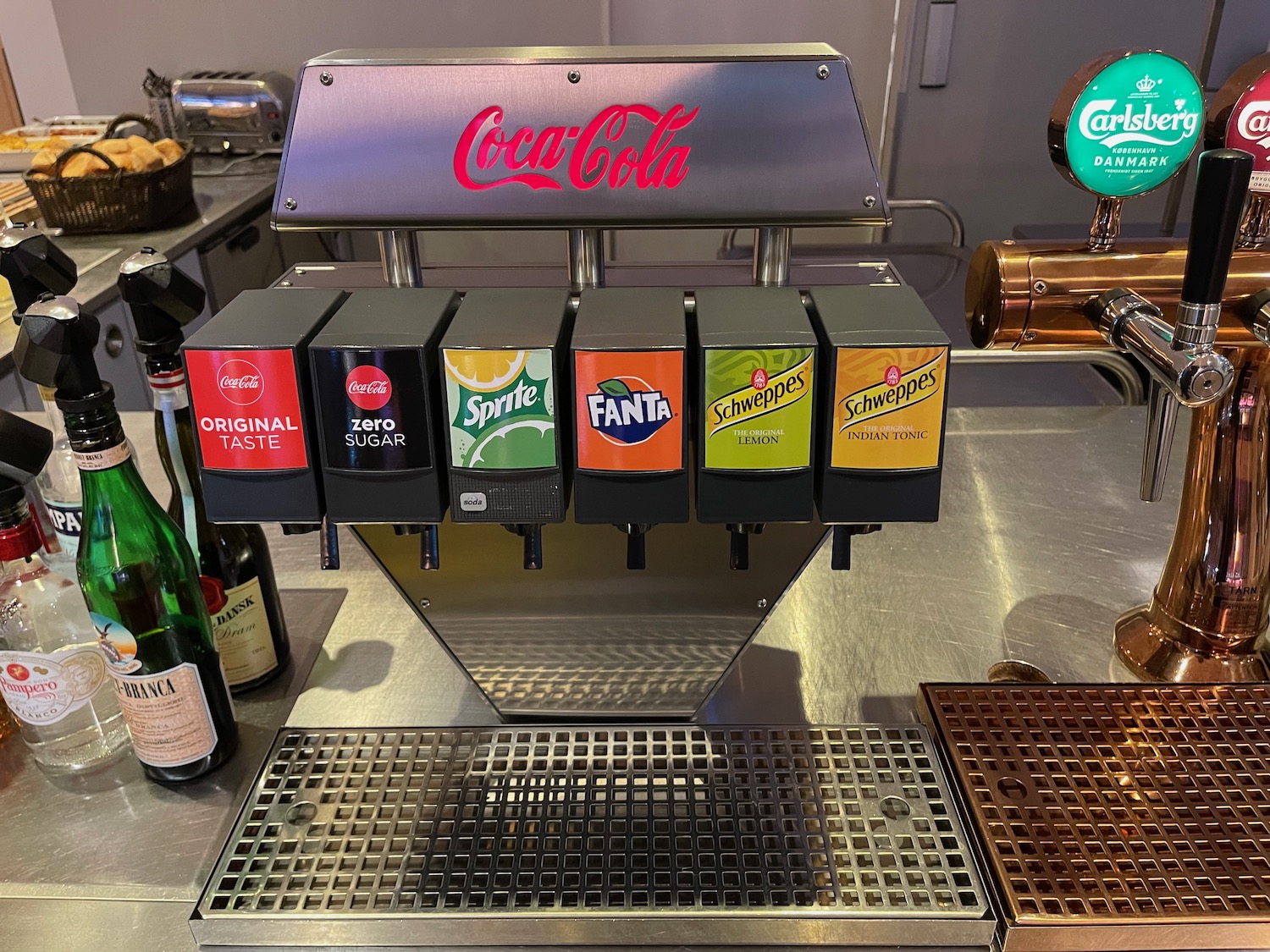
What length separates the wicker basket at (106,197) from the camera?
239cm

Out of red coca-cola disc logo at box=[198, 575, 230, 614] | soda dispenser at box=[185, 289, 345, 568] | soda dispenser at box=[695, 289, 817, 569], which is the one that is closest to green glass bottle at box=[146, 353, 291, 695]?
red coca-cola disc logo at box=[198, 575, 230, 614]

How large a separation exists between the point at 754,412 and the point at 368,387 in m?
0.22

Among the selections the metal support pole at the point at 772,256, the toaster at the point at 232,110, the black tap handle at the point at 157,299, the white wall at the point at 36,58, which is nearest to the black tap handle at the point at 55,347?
the black tap handle at the point at 157,299

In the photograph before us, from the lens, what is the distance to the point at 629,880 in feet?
2.19

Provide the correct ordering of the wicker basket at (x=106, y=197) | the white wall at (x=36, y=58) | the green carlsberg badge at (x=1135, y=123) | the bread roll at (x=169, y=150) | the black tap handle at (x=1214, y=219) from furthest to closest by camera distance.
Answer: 1. the white wall at (x=36, y=58)
2. the bread roll at (x=169, y=150)
3. the wicker basket at (x=106, y=197)
4. the green carlsberg badge at (x=1135, y=123)
5. the black tap handle at (x=1214, y=219)

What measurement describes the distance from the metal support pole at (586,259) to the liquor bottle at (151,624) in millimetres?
317

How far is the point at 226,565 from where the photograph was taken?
840mm

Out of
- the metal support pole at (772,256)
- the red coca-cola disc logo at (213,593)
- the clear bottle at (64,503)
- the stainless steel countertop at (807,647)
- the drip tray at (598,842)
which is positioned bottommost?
the stainless steel countertop at (807,647)

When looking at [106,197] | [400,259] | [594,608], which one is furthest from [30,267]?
[106,197]

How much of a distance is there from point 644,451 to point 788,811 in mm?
299

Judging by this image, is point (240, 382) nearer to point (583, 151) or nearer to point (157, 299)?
point (157, 299)

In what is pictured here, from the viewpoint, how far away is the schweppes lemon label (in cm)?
57

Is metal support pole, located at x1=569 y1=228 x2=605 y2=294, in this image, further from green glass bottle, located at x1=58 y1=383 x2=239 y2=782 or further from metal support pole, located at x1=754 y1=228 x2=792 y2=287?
green glass bottle, located at x1=58 y1=383 x2=239 y2=782

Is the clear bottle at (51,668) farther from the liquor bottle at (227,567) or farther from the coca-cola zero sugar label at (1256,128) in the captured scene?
the coca-cola zero sugar label at (1256,128)
